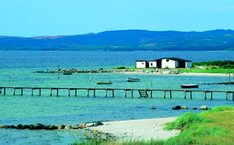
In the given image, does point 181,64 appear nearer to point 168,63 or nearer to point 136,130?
point 168,63

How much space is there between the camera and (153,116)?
5284 cm

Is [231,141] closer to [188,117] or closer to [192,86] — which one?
[188,117]

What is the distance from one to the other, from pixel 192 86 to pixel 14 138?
57009 mm

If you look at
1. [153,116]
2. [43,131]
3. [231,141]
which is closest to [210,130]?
[231,141]

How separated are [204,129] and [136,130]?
809 centimetres

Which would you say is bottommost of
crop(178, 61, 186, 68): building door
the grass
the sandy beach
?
the sandy beach

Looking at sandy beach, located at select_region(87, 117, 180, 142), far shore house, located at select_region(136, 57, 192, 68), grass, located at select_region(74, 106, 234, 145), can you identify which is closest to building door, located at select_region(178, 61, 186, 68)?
far shore house, located at select_region(136, 57, 192, 68)

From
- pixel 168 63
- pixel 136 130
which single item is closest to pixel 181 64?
pixel 168 63

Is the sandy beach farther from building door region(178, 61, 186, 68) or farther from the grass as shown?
building door region(178, 61, 186, 68)

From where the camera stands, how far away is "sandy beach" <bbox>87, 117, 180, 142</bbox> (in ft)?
121

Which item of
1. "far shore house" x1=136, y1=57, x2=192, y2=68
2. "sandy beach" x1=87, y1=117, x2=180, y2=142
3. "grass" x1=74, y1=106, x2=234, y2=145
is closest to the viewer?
"grass" x1=74, y1=106, x2=234, y2=145

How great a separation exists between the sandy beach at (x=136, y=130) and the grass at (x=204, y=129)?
1180 mm

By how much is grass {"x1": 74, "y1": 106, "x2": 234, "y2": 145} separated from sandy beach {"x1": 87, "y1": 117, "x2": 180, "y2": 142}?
118cm

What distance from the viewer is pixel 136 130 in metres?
40.8
